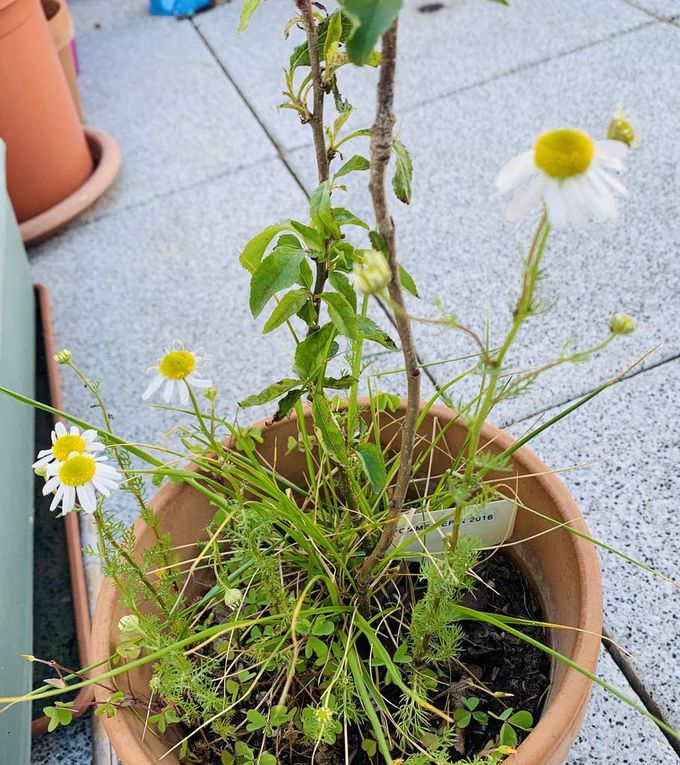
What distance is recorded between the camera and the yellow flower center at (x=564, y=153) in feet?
1.52

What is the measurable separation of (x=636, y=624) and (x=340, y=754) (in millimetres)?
443

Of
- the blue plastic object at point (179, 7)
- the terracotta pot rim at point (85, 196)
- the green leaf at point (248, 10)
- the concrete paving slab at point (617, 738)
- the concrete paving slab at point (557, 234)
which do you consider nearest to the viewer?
the green leaf at point (248, 10)

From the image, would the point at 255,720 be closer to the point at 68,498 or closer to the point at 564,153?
the point at 68,498

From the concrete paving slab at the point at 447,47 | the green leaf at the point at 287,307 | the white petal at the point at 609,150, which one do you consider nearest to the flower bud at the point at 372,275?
the white petal at the point at 609,150

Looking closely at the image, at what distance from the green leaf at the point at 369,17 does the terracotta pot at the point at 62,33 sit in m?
1.63

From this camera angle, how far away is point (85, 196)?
5.89ft

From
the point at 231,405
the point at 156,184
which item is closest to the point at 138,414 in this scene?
the point at 231,405

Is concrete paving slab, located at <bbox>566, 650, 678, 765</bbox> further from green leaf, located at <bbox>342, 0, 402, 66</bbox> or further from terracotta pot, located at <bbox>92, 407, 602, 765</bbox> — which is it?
green leaf, located at <bbox>342, 0, 402, 66</bbox>

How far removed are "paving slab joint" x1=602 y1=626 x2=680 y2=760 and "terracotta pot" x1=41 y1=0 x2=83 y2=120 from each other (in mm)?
1684

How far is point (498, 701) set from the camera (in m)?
0.81

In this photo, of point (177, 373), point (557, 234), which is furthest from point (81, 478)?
point (557, 234)

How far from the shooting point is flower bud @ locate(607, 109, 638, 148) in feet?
1.62

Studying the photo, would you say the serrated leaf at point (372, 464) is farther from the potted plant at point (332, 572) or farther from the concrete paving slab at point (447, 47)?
the concrete paving slab at point (447, 47)

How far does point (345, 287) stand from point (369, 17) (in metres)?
0.29
